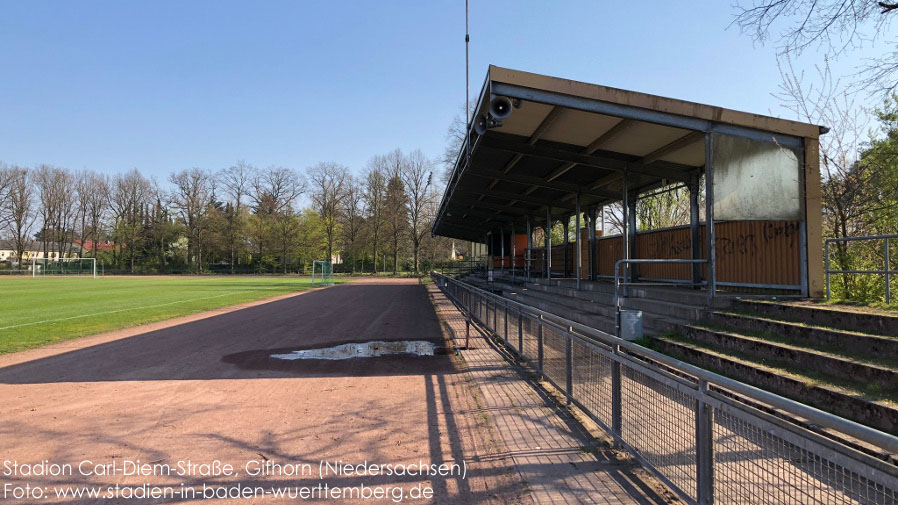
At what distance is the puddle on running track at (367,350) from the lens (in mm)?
8945

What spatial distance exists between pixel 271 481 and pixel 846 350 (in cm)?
536

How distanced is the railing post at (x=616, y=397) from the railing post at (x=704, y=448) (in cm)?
114

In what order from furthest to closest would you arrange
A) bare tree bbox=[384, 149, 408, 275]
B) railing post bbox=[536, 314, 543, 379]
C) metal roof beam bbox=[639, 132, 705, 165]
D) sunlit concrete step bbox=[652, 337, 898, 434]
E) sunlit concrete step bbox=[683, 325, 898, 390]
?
Answer: bare tree bbox=[384, 149, 408, 275] < metal roof beam bbox=[639, 132, 705, 165] < railing post bbox=[536, 314, 543, 379] < sunlit concrete step bbox=[683, 325, 898, 390] < sunlit concrete step bbox=[652, 337, 898, 434]

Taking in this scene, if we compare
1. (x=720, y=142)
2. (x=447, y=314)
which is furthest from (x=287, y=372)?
(x=447, y=314)

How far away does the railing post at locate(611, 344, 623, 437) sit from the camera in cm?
396

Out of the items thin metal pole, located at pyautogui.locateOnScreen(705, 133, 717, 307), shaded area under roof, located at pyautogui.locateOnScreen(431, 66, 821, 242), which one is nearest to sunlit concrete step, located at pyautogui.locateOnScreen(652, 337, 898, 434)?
thin metal pole, located at pyautogui.locateOnScreen(705, 133, 717, 307)

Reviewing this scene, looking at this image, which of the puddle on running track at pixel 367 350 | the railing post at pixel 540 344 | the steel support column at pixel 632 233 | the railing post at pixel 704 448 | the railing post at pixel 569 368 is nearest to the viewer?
the railing post at pixel 704 448

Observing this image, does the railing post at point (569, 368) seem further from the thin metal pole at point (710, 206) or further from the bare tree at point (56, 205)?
the bare tree at point (56, 205)

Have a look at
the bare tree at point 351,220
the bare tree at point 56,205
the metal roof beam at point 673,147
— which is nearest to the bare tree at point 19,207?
the bare tree at point 56,205

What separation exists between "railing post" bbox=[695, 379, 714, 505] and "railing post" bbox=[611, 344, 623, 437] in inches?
44.8

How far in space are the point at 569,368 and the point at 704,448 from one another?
2497mm

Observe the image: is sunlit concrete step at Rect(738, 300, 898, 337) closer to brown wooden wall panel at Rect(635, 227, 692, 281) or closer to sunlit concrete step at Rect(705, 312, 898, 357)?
sunlit concrete step at Rect(705, 312, 898, 357)

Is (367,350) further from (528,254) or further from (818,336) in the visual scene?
(528,254)

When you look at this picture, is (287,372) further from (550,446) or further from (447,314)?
(447,314)
